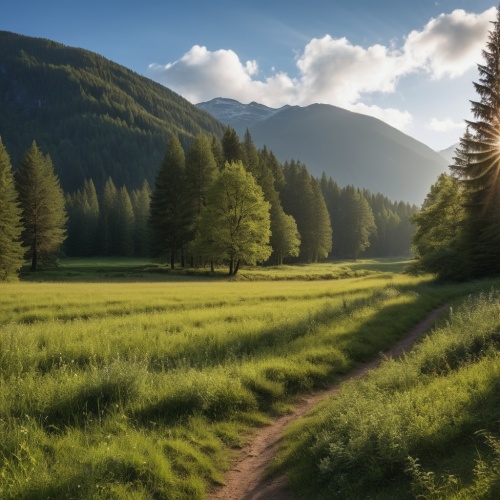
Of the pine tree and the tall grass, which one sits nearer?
the tall grass

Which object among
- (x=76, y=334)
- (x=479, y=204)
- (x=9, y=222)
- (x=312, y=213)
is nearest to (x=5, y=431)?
(x=76, y=334)

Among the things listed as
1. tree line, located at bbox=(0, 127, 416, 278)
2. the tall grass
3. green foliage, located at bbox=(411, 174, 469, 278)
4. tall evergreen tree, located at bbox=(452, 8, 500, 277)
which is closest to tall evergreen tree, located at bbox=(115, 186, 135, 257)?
tree line, located at bbox=(0, 127, 416, 278)

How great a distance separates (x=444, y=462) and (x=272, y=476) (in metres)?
2.75

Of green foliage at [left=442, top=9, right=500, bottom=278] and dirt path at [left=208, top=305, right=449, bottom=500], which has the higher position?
green foliage at [left=442, top=9, right=500, bottom=278]

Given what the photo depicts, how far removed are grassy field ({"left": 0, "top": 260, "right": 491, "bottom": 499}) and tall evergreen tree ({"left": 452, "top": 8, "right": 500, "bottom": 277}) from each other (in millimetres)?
17796

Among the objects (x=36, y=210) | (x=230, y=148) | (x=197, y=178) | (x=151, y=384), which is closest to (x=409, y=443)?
(x=151, y=384)

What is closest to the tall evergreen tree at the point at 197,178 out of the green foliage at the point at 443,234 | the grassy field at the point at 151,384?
the green foliage at the point at 443,234

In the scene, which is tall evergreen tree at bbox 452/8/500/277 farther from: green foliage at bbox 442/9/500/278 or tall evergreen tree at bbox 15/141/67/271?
tall evergreen tree at bbox 15/141/67/271

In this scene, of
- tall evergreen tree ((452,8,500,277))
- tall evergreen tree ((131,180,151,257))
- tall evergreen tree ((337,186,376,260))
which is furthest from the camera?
tall evergreen tree ((337,186,376,260))

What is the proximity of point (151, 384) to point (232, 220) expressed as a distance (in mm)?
37716

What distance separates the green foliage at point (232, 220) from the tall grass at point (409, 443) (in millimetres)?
37211

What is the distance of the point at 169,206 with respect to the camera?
5428 cm

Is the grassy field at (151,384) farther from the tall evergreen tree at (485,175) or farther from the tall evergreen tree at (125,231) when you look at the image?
the tall evergreen tree at (125,231)

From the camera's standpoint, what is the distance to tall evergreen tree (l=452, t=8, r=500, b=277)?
107 ft
